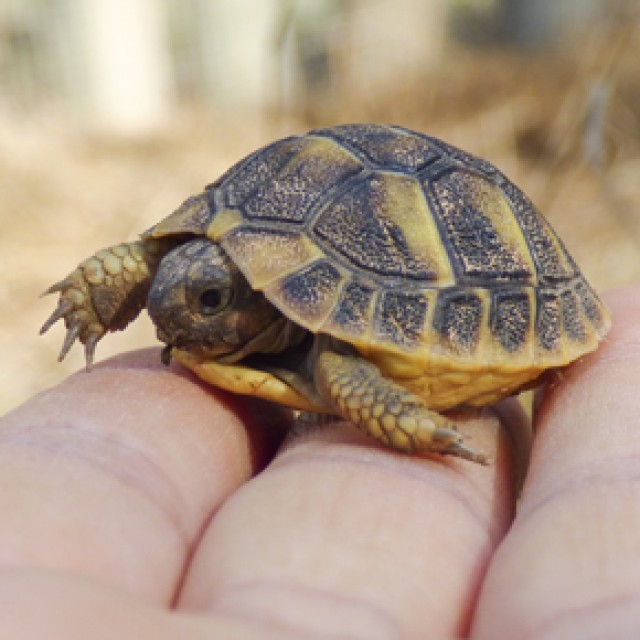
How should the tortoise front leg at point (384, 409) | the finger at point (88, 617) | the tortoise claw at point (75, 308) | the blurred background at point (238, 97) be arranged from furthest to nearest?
the blurred background at point (238, 97), the tortoise claw at point (75, 308), the tortoise front leg at point (384, 409), the finger at point (88, 617)

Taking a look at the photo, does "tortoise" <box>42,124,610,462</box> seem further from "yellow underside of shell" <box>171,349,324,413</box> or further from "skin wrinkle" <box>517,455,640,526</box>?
"skin wrinkle" <box>517,455,640,526</box>

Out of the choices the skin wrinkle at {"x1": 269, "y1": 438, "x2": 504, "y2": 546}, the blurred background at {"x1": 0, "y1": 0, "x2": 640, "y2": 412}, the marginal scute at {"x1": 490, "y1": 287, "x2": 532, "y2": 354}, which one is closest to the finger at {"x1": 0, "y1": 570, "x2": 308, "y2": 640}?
the skin wrinkle at {"x1": 269, "y1": 438, "x2": 504, "y2": 546}

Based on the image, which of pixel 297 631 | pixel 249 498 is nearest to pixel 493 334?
pixel 249 498

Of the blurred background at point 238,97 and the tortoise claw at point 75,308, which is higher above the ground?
the tortoise claw at point 75,308

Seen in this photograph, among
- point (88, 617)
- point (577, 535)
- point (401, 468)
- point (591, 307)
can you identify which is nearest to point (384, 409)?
point (401, 468)

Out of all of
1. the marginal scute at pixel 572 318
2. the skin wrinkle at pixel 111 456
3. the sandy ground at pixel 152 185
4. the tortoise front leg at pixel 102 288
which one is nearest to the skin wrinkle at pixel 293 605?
the skin wrinkle at pixel 111 456

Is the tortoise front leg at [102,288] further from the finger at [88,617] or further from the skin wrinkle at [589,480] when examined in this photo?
the skin wrinkle at [589,480]

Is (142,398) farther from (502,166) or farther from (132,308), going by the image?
(502,166)
